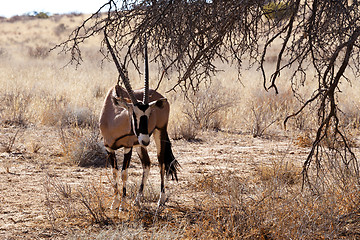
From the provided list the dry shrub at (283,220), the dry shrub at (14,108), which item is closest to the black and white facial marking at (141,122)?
the dry shrub at (283,220)

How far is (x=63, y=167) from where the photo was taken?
8211 mm

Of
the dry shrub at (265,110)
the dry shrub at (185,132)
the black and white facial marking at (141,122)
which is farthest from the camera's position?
the dry shrub at (265,110)

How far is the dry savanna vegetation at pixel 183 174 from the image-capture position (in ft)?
14.4

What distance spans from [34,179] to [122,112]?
90.0 inches

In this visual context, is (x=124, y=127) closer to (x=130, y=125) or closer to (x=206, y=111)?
(x=130, y=125)

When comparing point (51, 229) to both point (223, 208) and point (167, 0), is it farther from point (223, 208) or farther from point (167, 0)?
point (167, 0)

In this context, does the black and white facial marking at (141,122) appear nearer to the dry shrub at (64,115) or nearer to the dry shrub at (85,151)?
the dry shrub at (85,151)

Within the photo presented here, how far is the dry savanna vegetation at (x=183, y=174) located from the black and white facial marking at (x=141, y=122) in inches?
23.0

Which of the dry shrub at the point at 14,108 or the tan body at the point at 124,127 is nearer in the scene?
the tan body at the point at 124,127

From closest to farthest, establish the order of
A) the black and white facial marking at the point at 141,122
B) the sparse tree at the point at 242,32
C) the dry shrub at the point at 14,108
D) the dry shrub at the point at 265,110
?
the sparse tree at the point at 242,32
the black and white facial marking at the point at 141,122
the dry shrub at the point at 14,108
the dry shrub at the point at 265,110

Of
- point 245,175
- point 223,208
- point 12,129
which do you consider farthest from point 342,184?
point 12,129

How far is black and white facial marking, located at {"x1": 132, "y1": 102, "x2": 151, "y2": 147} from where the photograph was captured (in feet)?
16.4

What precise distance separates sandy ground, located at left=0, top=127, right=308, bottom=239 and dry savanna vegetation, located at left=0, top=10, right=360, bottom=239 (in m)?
0.02

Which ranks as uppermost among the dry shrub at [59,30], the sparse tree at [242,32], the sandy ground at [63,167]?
the dry shrub at [59,30]
